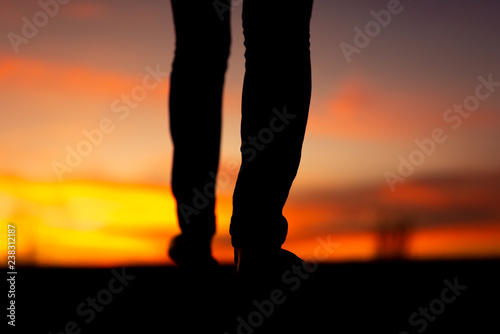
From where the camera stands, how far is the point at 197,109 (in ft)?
5.81

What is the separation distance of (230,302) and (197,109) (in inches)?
25.9

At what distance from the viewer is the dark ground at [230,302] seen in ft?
4.90

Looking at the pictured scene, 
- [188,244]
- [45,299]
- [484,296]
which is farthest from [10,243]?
[484,296]

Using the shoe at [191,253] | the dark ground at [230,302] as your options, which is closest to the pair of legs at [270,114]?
the dark ground at [230,302]

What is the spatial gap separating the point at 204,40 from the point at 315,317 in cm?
95

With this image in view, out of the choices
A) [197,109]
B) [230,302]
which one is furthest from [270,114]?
[230,302]

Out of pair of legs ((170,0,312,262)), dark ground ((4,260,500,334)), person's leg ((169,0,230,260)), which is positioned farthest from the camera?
person's leg ((169,0,230,260))

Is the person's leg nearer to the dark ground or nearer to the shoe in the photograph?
the shoe

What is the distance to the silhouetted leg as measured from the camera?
1385 millimetres

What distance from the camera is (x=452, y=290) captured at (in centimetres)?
234

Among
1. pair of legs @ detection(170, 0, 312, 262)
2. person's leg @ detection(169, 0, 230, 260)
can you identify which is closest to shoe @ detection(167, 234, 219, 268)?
person's leg @ detection(169, 0, 230, 260)

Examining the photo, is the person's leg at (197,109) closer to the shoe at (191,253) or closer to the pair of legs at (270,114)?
the shoe at (191,253)

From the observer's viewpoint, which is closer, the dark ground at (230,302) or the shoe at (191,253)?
the dark ground at (230,302)

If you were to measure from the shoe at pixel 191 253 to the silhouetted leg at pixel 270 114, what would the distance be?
35 centimetres
